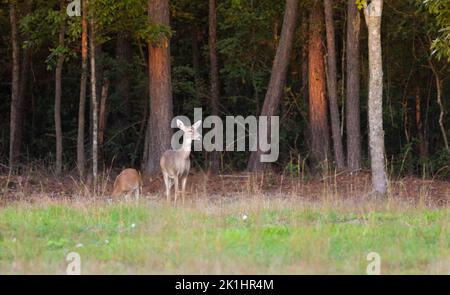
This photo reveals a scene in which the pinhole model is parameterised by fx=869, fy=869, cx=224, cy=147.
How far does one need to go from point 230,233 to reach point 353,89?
36.7ft

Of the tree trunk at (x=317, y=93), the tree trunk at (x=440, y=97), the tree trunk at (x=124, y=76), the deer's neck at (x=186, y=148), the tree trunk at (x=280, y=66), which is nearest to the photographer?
the deer's neck at (x=186, y=148)

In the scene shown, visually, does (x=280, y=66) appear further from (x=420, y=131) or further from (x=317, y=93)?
(x=420, y=131)

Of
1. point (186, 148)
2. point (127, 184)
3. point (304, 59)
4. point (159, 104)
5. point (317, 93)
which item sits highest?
point (304, 59)

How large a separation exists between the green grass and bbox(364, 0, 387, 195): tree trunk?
1.49 meters

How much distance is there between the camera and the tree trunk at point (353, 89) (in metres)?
22.3

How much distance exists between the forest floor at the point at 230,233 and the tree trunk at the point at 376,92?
60cm

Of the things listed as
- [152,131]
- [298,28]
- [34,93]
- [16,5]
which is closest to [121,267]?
[152,131]

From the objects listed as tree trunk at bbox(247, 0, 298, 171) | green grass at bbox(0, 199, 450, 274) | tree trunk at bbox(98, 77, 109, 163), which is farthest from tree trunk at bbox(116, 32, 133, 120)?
green grass at bbox(0, 199, 450, 274)

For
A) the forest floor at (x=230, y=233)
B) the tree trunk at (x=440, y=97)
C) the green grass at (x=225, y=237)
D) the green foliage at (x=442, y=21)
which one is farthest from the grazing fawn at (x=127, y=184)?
the tree trunk at (x=440, y=97)

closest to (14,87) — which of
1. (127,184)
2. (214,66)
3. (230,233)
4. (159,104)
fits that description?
(159,104)

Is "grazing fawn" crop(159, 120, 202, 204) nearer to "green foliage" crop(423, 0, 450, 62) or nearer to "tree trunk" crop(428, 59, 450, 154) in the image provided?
"green foliage" crop(423, 0, 450, 62)

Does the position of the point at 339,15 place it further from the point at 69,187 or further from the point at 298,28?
the point at 69,187

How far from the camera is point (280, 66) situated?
23031mm

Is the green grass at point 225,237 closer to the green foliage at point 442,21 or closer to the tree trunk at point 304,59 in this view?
the green foliage at point 442,21
